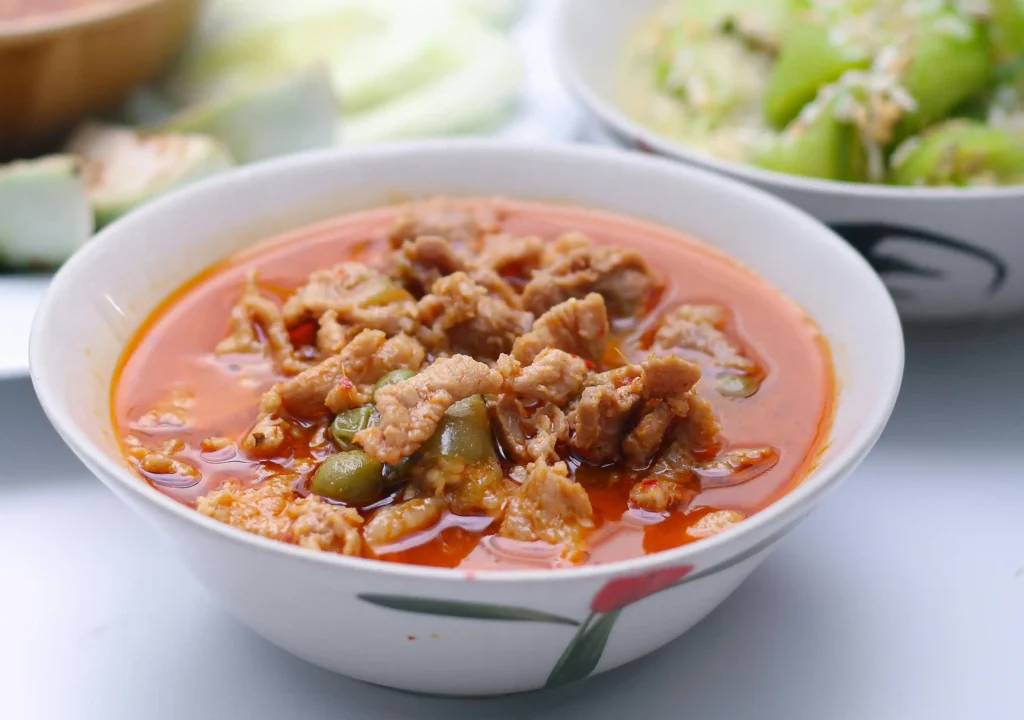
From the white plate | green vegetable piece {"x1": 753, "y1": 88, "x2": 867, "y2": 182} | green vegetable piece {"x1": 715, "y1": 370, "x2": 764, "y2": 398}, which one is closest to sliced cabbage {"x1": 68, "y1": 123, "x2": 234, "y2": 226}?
the white plate

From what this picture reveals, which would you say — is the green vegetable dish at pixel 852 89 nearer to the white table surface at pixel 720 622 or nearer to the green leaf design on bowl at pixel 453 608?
the white table surface at pixel 720 622

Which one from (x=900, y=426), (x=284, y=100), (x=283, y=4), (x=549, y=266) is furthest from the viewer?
(x=283, y=4)

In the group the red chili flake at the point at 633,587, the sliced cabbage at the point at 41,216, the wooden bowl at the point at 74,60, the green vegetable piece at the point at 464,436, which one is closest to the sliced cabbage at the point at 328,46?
the wooden bowl at the point at 74,60

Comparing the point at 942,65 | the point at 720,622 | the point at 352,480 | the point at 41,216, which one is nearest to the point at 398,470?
the point at 352,480

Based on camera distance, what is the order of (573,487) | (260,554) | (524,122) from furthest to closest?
(524,122) → (573,487) → (260,554)

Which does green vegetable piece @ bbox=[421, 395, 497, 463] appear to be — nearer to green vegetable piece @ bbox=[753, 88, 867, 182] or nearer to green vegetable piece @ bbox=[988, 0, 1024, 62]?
green vegetable piece @ bbox=[753, 88, 867, 182]

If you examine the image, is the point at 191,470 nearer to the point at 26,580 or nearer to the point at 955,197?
the point at 26,580

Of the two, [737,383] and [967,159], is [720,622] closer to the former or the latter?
[737,383]

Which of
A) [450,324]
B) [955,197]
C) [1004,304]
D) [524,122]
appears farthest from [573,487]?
[524,122]
